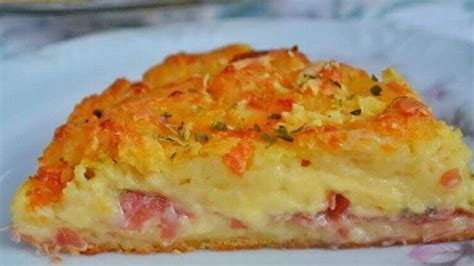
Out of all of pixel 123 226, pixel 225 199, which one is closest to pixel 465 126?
pixel 225 199

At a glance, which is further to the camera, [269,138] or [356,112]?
[356,112]

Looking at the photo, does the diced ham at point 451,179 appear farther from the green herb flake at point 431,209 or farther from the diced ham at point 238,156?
the diced ham at point 238,156

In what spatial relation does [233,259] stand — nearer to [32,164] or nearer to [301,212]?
[301,212]

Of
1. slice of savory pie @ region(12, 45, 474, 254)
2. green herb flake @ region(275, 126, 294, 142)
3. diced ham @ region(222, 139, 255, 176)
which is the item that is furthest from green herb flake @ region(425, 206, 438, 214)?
diced ham @ region(222, 139, 255, 176)

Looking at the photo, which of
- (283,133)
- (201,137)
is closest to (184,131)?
(201,137)

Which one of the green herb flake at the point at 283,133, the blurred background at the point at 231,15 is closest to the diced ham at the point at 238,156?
the green herb flake at the point at 283,133

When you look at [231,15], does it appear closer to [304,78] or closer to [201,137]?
[304,78]
